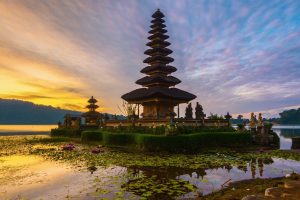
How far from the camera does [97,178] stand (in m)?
14.6

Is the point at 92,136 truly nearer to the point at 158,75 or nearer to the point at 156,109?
the point at 156,109

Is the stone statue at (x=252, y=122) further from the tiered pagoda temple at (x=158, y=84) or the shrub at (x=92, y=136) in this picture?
the shrub at (x=92, y=136)

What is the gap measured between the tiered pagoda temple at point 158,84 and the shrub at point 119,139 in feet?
32.6

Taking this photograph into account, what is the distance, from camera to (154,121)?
35.8 m

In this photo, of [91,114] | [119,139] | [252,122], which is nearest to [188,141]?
[119,139]

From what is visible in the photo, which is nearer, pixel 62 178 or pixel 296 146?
pixel 62 178

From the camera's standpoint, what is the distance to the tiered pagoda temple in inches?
1650

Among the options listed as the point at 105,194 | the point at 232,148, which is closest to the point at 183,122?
the point at 232,148

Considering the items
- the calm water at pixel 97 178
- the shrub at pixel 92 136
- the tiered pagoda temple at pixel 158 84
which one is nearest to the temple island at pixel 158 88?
the tiered pagoda temple at pixel 158 84

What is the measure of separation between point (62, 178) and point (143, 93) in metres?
28.4

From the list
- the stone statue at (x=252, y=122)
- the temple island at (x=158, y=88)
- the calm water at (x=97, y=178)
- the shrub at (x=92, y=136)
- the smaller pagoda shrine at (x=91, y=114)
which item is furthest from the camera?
the smaller pagoda shrine at (x=91, y=114)

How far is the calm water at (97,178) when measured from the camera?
38.6 ft

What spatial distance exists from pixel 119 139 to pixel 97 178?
1621cm

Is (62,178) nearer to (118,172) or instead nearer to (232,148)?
(118,172)
